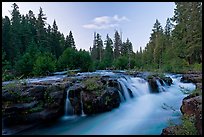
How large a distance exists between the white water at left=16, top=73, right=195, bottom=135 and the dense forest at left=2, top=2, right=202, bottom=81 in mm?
1838

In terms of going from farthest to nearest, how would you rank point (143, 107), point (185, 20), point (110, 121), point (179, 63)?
point (185, 20)
point (179, 63)
point (143, 107)
point (110, 121)

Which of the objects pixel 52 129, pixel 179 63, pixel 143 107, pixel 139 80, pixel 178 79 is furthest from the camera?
pixel 178 79

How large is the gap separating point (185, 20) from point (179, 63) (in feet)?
16.1

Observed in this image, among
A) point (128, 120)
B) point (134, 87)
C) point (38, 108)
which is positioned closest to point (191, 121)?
point (128, 120)

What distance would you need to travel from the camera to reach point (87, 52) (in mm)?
20469

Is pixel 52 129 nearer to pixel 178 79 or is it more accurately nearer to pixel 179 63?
pixel 179 63

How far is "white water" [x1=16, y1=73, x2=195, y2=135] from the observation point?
5449mm

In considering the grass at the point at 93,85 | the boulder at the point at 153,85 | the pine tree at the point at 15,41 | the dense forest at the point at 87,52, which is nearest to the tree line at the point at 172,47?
the dense forest at the point at 87,52

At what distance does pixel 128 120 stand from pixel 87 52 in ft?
47.8

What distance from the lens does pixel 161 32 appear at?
105 feet

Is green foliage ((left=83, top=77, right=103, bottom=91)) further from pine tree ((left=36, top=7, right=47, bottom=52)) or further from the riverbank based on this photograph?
pine tree ((left=36, top=7, right=47, bottom=52))

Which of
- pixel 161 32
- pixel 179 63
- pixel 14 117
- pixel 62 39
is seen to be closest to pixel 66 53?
pixel 179 63

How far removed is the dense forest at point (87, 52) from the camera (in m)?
11.1

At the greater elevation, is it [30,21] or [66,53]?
[30,21]
